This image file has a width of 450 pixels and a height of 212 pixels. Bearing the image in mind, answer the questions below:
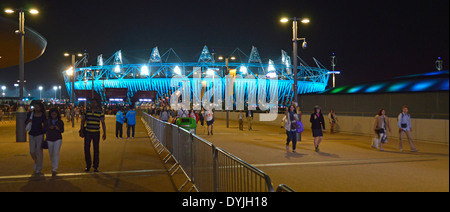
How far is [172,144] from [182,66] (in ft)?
325

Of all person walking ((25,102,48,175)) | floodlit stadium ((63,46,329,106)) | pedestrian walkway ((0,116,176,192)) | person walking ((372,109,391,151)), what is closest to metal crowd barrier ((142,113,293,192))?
pedestrian walkway ((0,116,176,192))

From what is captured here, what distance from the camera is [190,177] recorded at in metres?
7.26

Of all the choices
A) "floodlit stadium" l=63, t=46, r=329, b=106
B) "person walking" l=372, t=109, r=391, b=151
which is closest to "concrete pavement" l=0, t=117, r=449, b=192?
"person walking" l=372, t=109, r=391, b=151

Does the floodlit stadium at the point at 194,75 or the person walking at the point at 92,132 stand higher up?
the floodlit stadium at the point at 194,75

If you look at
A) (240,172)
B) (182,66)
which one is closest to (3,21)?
(240,172)

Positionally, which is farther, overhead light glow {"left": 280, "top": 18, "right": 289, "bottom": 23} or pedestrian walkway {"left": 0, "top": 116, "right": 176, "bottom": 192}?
overhead light glow {"left": 280, "top": 18, "right": 289, "bottom": 23}

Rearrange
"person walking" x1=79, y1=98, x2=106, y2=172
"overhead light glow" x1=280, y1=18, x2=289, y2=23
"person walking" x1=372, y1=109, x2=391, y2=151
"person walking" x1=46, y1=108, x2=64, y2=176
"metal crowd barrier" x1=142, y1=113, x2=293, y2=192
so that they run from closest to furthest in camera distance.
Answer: "metal crowd barrier" x1=142, y1=113, x2=293, y2=192 → "person walking" x1=46, y1=108, x2=64, y2=176 → "person walking" x1=79, y1=98, x2=106, y2=172 → "person walking" x1=372, y1=109, x2=391, y2=151 → "overhead light glow" x1=280, y1=18, x2=289, y2=23

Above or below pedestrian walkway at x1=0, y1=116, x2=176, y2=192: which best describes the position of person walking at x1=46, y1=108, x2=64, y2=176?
above

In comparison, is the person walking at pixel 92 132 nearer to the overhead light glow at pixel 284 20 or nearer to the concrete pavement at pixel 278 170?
the concrete pavement at pixel 278 170

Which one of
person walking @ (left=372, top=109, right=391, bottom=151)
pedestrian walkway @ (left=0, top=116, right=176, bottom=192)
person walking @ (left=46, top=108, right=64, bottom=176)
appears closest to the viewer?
pedestrian walkway @ (left=0, top=116, right=176, bottom=192)

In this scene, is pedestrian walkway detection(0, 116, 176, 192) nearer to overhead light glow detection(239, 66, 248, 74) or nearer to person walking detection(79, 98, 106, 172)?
person walking detection(79, 98, 106, 172)

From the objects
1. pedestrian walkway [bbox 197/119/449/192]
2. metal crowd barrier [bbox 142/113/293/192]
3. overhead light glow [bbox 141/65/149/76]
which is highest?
overhead light glow [bbox 141/65/149/76]

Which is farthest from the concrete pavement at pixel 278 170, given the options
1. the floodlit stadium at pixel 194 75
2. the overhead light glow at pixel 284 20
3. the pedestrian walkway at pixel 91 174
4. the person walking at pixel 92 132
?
the floodlit stadium at pixel 194 75
